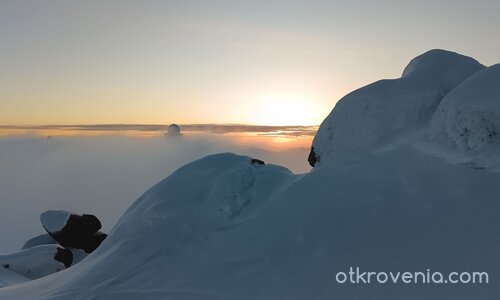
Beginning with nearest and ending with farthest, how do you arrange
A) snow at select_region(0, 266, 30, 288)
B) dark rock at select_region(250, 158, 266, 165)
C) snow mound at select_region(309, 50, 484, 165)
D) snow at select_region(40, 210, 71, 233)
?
snow mound at select_region(309, 50, 484, 165)
dark rock at select_region(250, 158, 266, 165)
snow at select_region(0, 266, 30, 288)
snow at select_region(40, 210, 71, 233)

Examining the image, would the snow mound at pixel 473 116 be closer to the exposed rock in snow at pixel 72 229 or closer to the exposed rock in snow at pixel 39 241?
the exposed rock in snow at pixel 72 229

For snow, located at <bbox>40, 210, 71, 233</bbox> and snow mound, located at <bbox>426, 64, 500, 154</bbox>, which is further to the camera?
snow, located at <bbox>40, 210, 71, 233</bbox>

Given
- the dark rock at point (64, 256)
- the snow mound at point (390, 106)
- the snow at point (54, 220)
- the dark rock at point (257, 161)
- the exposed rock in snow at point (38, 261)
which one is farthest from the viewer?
the snow at point (54, 220)

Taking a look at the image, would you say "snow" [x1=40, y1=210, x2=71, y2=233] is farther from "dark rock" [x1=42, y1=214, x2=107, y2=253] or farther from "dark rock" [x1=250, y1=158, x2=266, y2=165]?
"dark rock" [x1=250, y1=158, x2=266, y2=165]

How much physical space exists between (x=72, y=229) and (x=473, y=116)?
954 inches

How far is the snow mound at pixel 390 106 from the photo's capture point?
37.3ft

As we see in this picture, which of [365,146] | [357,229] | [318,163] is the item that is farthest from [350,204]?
[318,163]

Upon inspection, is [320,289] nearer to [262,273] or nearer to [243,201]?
[262,273]

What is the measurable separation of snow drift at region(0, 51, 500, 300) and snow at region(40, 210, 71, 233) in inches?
658

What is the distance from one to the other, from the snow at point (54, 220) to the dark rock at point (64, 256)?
2.09 meters

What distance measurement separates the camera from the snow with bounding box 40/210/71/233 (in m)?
26.7

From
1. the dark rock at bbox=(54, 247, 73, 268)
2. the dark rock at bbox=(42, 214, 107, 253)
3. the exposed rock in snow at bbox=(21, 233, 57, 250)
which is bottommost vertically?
the exposed rock in snow at bbox=(21, 233, 57, 250)

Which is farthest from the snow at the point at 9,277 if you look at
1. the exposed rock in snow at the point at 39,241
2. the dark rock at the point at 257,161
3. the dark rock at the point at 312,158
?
the dark rock at the point at 312,158

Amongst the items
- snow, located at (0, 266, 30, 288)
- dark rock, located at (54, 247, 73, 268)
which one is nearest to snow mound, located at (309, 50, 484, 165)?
snow, located at (0, 266, 30, 288)
